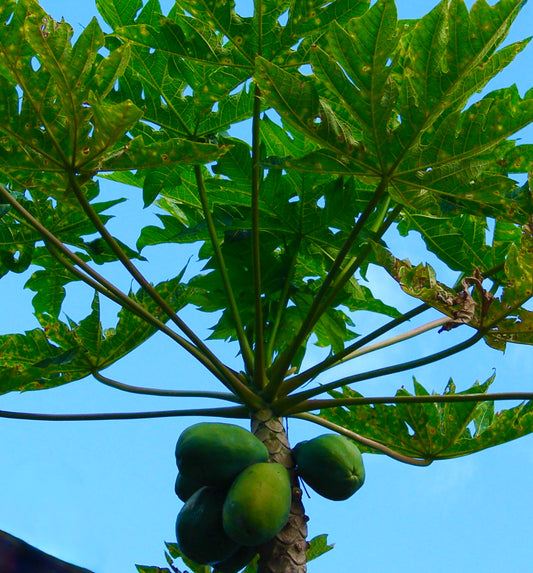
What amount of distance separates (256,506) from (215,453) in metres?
0.18

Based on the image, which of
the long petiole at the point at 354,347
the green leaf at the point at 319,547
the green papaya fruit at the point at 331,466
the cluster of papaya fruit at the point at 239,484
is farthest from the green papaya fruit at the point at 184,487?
the green leaf at the point at 319,547

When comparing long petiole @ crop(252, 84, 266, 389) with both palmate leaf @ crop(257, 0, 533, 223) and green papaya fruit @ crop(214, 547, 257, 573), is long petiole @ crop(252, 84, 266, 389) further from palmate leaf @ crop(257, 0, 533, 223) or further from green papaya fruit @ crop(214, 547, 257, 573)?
green papaya fruit @ crop(214, 547, 257, 573)

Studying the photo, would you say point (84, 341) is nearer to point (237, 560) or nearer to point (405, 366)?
point (237, 560)

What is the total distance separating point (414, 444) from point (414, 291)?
0.79 meters

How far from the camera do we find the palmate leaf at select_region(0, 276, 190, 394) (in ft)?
7.57

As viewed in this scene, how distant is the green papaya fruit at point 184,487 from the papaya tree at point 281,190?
0.18 metres

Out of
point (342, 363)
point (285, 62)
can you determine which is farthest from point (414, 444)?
point (285, 62)

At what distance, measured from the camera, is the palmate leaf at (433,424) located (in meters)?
2.36

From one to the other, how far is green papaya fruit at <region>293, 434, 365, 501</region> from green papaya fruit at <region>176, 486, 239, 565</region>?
241mm

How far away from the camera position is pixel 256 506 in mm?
1714

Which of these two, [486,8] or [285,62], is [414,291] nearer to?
[486,8]

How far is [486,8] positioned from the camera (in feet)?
5.60

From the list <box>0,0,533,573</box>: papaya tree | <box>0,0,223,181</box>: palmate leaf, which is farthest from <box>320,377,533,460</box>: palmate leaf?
<box>0,0,223,181</box>: palmate leaf

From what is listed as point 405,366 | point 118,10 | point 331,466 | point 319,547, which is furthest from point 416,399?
point 118,10
